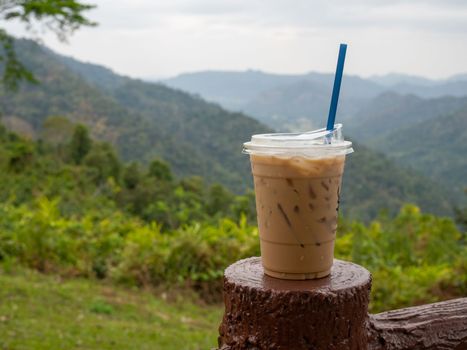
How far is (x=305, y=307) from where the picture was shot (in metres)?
0.96

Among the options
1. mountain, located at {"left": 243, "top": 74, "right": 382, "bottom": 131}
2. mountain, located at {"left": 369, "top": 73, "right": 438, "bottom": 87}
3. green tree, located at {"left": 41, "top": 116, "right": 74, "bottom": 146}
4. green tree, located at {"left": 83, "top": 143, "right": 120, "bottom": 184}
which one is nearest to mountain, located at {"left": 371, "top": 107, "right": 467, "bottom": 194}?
mountain, located at {"left": 243, "top": 74, "right": 382, "bottom": 131}

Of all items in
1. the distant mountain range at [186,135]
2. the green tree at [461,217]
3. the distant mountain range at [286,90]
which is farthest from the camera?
the distant mountain range at [286,90]

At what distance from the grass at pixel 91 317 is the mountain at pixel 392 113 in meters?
77.9

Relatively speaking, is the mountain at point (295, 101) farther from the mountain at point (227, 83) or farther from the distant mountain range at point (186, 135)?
the distant mountain range at point (186, 135)

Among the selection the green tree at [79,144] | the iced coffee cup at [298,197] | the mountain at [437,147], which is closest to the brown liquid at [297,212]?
the iced coffee cup at [298,197]

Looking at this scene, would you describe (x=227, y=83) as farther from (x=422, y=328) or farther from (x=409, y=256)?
(x=422, y=328)

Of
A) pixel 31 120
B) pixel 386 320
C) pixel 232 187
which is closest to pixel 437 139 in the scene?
pixel 232 187

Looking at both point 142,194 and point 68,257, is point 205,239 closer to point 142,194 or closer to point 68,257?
point 68,257

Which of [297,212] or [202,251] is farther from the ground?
[297,212]

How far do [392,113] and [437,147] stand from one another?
3242cm

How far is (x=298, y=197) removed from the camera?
1070 millimetres

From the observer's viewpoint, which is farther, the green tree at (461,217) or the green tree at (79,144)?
the green tree at (79,144)

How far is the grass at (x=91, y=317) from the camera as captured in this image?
4.82 m

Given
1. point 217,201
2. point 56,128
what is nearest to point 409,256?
point 217,201
